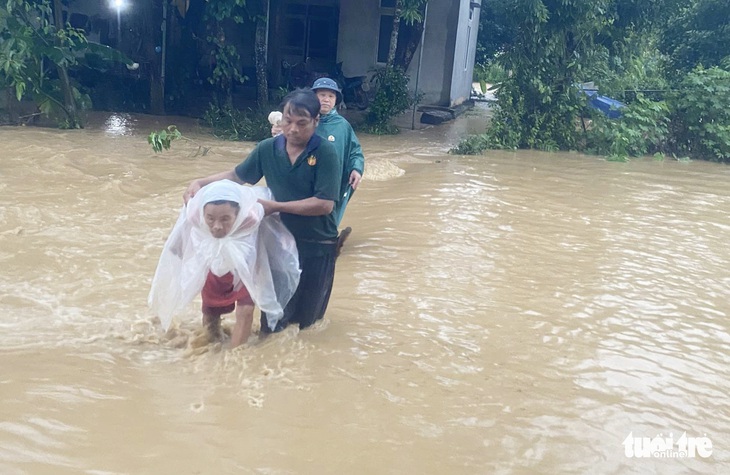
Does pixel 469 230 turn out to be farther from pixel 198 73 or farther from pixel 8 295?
pixel 198 73

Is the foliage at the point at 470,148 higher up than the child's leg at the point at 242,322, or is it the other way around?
the foliage at the point at 470,148

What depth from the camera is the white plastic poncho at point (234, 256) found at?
153 inches

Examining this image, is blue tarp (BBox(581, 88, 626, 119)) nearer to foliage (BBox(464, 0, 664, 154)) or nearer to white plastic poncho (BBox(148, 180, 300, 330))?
foliage (BBox(464, 0, 664, 154))

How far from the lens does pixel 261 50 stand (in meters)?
15.1

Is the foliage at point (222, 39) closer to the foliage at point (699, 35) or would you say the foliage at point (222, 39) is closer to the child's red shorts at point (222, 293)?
the foliage at point (699, 35)

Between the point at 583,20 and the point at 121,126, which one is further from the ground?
the point at 583,20

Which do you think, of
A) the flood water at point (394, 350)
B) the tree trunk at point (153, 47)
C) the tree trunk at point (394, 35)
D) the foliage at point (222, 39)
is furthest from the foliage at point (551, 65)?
the tree trunk at point (153, 47)

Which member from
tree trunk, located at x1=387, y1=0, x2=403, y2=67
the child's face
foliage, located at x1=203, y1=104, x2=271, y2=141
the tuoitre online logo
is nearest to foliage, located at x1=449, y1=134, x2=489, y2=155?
tree trunk, located at x1=387, y1=0, x2=403, y2=67

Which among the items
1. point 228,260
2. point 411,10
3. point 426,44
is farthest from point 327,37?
point 228,260

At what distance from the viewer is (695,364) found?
15.4 ft

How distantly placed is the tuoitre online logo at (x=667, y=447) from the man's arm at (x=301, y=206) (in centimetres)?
190

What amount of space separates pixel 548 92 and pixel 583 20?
4.68 ft

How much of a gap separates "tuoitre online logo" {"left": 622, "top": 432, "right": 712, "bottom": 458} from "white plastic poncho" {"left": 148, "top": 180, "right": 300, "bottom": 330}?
74.5 inches

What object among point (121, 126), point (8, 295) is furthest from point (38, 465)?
point (121, 126)
